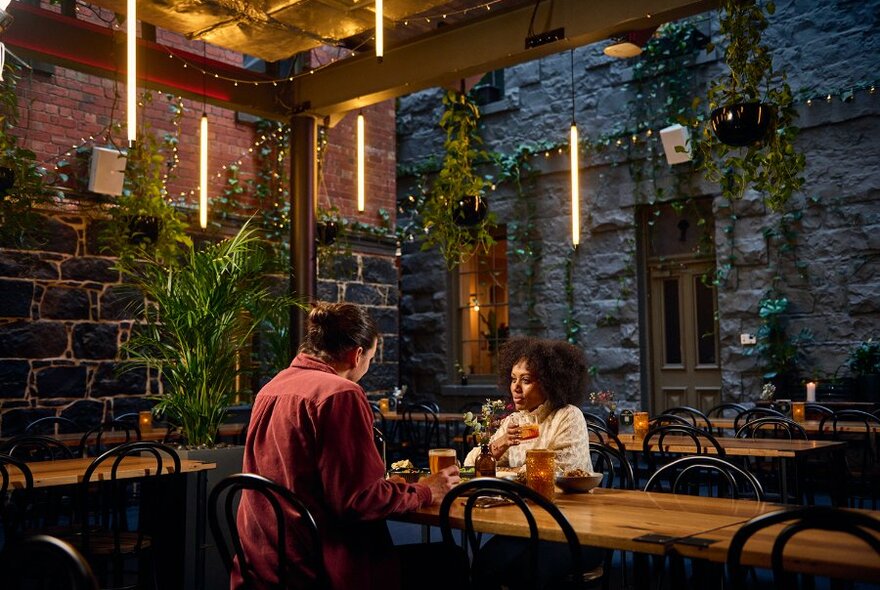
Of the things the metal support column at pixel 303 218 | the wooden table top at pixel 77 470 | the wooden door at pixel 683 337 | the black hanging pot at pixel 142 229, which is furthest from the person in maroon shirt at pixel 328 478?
the wooden door at pixel 683 337

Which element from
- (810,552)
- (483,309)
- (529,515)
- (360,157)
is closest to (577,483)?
(529,515)

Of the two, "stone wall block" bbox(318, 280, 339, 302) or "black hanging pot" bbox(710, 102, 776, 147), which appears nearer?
"black hanging pot" bbox(710, 102, 776, 147)

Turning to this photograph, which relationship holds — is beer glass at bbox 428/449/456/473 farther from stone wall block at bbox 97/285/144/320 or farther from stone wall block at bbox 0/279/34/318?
stone wall block at bbox 0/279/34/318

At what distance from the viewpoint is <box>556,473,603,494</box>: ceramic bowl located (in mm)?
3238

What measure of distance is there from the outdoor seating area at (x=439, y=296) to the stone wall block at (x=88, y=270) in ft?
0.10

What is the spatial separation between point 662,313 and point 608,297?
1.81ft

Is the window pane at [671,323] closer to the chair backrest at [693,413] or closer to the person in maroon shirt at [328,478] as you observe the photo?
the chair backrest at [693,413]

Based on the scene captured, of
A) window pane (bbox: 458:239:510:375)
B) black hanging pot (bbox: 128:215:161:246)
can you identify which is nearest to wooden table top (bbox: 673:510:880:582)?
black hanging pot (bbox: 128:215:161:246)

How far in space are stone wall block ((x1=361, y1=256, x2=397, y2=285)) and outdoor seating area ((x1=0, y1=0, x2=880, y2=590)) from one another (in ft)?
0.13

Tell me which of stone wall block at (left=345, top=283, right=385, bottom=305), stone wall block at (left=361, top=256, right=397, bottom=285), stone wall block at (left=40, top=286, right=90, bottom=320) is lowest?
stone wall block at (left=40, top=286, right=90, bottom=320)

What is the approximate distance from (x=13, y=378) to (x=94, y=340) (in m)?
0.70

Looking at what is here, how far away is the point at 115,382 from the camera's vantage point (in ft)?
25.1

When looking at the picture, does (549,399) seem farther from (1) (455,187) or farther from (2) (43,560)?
(1) (455,187)

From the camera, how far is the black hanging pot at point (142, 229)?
7.04 meters
